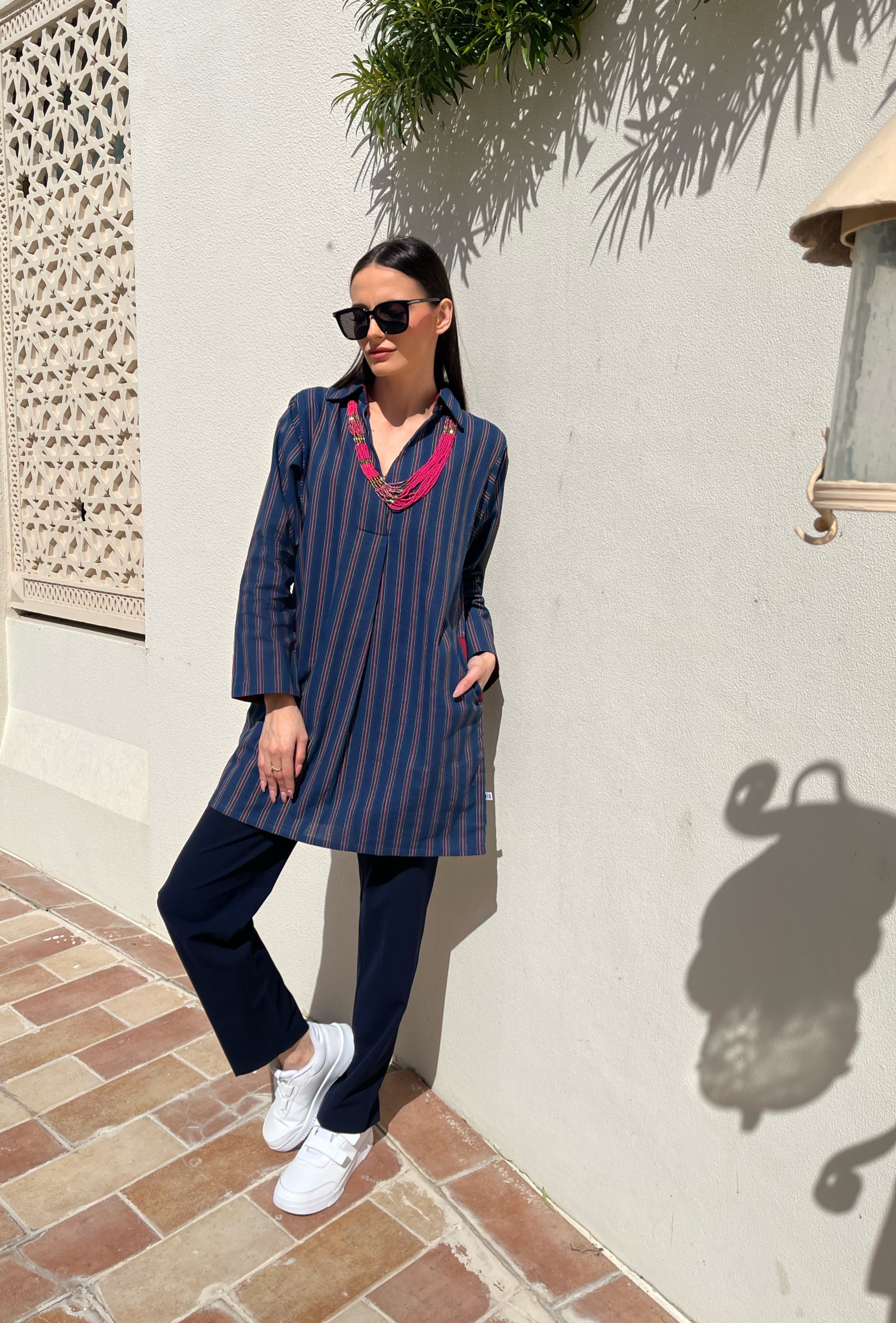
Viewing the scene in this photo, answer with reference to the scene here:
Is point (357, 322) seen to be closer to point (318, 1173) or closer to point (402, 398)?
point (402, 398)

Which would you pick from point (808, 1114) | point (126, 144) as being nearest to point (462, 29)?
point (126, 144)

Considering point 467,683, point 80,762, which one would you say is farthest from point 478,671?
point 80,762

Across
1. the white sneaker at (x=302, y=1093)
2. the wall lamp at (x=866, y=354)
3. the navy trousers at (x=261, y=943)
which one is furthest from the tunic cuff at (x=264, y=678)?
the wall lamp at (x=866, y=354)

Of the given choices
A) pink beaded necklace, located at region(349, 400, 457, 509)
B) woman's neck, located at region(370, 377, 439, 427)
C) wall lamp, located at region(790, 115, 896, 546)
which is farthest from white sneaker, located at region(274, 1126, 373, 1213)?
wall lamp, located at region(790, 115, 896, 546)

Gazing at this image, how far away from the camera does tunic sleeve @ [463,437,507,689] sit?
216 centimetres

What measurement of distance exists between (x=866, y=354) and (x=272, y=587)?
1.35m

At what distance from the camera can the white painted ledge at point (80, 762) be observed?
3.71 metres

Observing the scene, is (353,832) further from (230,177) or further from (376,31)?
(230,177)

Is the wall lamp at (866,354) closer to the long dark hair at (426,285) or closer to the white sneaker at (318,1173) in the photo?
the long dark hair at (426,285)

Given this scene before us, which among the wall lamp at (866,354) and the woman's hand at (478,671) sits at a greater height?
the wall lamp at (866,354)

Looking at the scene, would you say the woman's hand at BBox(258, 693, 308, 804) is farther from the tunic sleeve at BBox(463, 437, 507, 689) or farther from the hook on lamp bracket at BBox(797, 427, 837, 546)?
the hook on lamp bracket at BBox(797, 427, 837, 546)

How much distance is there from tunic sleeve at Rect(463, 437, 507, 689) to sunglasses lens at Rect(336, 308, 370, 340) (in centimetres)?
36

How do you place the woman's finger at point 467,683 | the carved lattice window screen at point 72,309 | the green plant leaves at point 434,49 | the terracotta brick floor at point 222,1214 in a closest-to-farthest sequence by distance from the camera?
the green plant leaves at point 434,49, the terracotta brick floor at point 222,1214, the woman's finger at point 467,683, the carved lattice window screen at point 72,309

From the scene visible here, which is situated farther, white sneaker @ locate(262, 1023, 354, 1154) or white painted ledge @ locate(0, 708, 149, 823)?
white painted ledge @ locate(0, 708, 149, 823)
